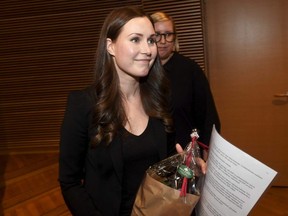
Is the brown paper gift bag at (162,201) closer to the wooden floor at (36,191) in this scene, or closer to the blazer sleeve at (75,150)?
the blazer sleeve at (75,150)

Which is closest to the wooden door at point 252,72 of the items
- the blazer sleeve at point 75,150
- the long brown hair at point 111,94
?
the long brown hair at point 111,94

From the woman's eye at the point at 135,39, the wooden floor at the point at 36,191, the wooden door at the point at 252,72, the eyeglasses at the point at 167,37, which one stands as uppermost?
the woman's eye at the point at 135,39

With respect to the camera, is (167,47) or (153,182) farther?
(167,47)

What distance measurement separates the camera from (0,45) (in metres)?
4.66

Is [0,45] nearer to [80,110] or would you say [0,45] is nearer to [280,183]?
[80,110]

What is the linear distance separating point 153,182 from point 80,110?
445 millimetres

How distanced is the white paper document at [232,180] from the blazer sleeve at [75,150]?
533mm

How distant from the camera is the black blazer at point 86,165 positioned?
1321 mm

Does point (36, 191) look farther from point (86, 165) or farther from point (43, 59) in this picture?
point (86, 165)

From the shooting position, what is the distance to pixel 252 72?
3.66 metres

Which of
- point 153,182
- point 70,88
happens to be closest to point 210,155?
point 153,182

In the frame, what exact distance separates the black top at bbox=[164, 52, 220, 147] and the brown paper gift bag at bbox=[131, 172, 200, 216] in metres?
0.92

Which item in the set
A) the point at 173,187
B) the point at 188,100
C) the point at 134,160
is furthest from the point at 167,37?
the point at 173,187

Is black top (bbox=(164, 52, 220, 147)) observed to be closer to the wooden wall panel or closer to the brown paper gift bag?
the brown paper gift bag
